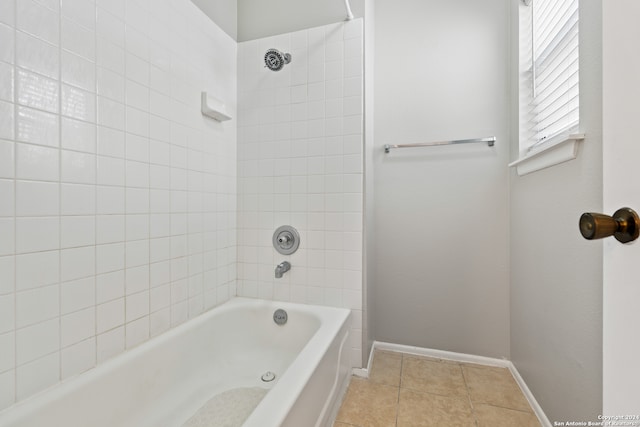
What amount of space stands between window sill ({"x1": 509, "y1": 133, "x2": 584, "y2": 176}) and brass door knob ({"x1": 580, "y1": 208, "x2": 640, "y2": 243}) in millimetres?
819

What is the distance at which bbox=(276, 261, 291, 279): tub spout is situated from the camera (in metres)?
1.69

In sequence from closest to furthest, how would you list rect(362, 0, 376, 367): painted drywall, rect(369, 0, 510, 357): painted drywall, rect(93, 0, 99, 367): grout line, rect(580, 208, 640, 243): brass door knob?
rect(580, 208, 640, 243): brass door knob, rect(93, 0, 99, 367): grout line, rect(362, 0, 376, 367): painted drywall, rect(369, 0, 510, 357): painted drywall

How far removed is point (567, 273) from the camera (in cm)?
110

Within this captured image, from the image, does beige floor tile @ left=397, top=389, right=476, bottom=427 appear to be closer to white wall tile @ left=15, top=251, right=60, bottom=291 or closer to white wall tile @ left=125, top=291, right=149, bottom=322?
white wall tile @ left=125, top=291, right=149, bottom=322

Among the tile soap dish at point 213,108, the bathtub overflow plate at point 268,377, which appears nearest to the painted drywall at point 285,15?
the tile soap dish at point 213,108

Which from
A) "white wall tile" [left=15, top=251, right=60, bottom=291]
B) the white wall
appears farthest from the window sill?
"white wall tile" [left=15, top=251, right=60, bottom=291]

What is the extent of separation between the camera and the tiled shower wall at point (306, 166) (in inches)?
66.1

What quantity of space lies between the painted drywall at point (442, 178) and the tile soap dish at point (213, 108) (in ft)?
3.58

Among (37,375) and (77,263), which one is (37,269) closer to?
(77,263)

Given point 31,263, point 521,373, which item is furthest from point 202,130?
point 521,373

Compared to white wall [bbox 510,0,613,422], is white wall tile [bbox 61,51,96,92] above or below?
above

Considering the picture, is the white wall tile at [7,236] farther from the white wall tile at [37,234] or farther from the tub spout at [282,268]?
the tub spout at [282,268]

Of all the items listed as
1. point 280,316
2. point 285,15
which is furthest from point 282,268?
point 285,15

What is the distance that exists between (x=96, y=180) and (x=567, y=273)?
1.88 meters
